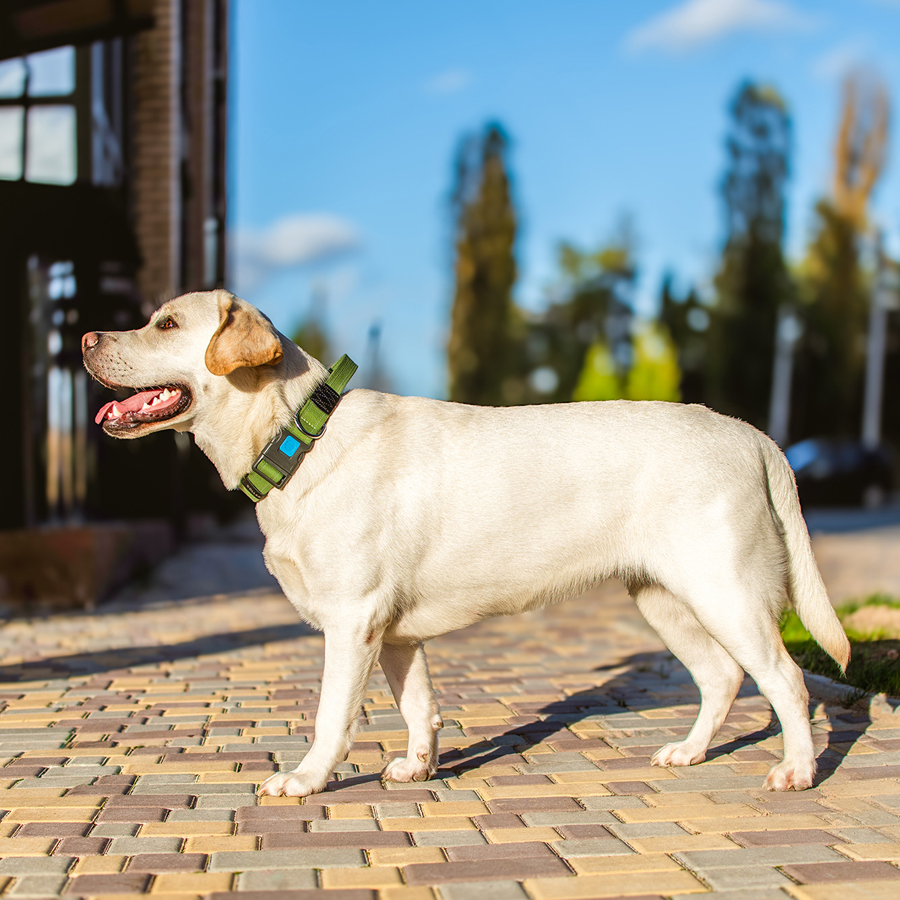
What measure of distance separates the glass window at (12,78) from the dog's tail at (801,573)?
888 centimetres

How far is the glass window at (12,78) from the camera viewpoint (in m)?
10.2

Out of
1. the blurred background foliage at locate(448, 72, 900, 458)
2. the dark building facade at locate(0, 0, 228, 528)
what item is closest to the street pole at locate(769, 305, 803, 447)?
the blurred background foliage at locate(448, 72, 900, 458)

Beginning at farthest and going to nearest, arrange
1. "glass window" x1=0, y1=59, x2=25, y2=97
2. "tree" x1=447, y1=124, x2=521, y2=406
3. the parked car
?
"tree" x1=447, y1=124, x2=521, y2=406 → the parked car → "glass window" x1=0, y1=59, x2=25, y2=97

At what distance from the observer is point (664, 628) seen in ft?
15.0

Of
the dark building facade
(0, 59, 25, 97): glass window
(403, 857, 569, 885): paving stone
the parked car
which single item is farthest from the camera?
the parked car

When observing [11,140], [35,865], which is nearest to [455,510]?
[35,865]

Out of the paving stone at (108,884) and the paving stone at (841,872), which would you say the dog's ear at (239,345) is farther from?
the paving stone at (841,872)

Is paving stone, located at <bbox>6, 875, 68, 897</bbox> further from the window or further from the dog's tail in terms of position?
the window

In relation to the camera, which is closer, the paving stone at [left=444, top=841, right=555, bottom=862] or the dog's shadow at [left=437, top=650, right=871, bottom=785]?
the paving stone at [left=444, top=841, right=555, bottom=862]

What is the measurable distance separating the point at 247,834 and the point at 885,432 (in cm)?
4708

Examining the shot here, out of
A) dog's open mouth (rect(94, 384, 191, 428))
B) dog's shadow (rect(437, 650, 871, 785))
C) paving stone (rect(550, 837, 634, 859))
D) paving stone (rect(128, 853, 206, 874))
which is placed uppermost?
dog's open mouth (rect(94, 384, 191, 428))

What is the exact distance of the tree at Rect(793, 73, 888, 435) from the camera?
146 feet

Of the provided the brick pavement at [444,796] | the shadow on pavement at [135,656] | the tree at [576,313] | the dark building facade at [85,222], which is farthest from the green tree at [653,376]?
the brick pavement at [444,796]

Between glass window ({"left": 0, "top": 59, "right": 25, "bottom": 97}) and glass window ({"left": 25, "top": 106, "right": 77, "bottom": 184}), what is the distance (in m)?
0.25
